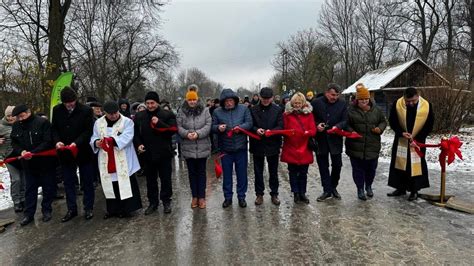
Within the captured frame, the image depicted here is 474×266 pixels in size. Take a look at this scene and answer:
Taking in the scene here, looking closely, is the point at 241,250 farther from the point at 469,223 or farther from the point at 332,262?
the point at 469,223

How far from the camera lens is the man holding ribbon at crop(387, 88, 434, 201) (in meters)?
5.76

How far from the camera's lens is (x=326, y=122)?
5.86 m

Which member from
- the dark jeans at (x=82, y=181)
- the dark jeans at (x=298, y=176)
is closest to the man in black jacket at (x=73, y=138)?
the dark jeans at (x=82, y=181)

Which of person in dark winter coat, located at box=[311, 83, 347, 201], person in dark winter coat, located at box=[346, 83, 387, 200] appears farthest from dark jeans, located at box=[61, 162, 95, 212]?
person in dark winter coat, located at box=[346, 83, 387, 200]

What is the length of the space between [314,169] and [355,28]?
38.0 meters

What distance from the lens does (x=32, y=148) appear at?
17.8ft

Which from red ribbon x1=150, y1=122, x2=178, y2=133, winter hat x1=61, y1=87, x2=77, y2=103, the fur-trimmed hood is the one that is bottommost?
red ribbon x1=150, y1=122, x2=178, y2=133

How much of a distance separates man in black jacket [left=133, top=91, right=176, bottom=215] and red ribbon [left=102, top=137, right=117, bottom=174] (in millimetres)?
391

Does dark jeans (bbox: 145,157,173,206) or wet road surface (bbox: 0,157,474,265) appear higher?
dark jeans (bbox: 145,157,173,206)

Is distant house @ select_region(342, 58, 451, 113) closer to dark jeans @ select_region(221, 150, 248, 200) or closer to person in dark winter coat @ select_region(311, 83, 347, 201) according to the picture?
person in dark winter coat @ select_region(311, 83, 347, 201)

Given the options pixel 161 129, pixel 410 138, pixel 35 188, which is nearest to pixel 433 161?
pixel 410 138

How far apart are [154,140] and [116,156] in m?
0.61

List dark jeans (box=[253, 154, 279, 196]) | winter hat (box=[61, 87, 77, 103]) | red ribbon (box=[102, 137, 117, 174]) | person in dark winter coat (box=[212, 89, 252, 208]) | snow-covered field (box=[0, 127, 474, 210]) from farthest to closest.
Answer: snow-covered field (box=[0, 127, 474, 210]) → dark jeans (box=[253, 154, 279, 196]) → person in dark winter coat (box=[212, 89, 252, 208]) → winter hat (box=[61, 87, 77, 103]) → red ribbon (box=[102, 137, 117, 174])

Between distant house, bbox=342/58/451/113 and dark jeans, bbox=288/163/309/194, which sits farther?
distant house, bbox=342/58/451/113
